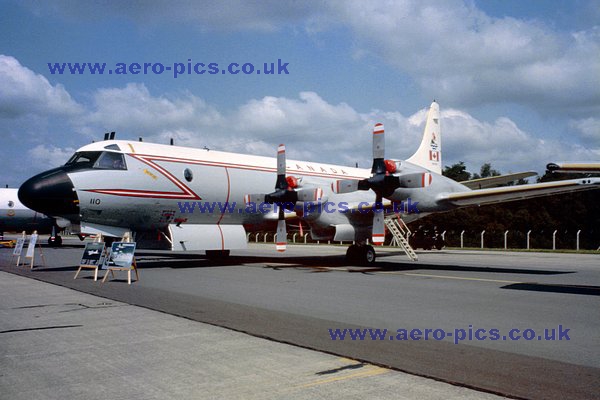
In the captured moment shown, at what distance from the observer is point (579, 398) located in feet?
15.2

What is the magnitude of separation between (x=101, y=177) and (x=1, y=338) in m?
10.9

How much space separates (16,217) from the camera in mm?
40906

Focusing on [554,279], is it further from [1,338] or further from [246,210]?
[1,338]

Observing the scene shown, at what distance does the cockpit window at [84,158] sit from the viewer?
17453mm

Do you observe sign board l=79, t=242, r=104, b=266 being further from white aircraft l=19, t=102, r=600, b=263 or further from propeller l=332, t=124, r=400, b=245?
propeller l=332, t=124, r=400, b=245

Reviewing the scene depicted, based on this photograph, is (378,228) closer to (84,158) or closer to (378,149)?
(378,149)

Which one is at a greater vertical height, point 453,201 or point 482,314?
point 453,201

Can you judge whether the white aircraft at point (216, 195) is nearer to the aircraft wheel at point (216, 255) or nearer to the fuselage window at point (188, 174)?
the fuselage window at point (188, 174)

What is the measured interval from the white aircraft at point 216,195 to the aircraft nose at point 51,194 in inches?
1.2

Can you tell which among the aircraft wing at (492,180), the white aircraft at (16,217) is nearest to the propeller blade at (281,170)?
the aircraft wing at (492,180)

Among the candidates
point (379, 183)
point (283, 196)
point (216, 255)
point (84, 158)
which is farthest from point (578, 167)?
point (216, 255)

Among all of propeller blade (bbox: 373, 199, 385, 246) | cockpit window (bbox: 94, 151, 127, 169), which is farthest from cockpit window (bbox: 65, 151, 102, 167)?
propeller blade (bbox: 373, 199, 385, 246)

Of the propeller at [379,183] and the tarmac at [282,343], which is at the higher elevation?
the propeller at [379,183]

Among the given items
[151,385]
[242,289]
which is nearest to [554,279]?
[242,289]
